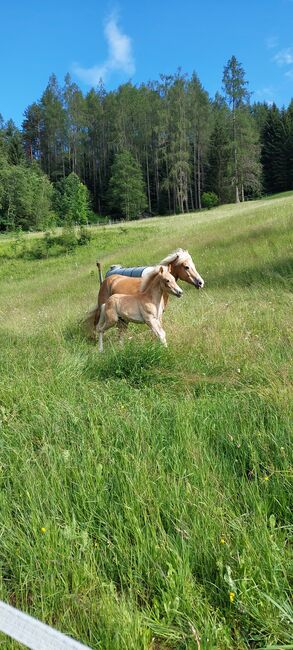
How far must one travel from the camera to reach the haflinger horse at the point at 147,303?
634 cm

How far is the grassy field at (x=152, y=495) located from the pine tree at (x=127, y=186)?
68.4m

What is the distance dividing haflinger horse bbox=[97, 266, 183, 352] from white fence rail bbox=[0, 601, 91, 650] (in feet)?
15.7

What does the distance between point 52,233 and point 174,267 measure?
35.6 metres

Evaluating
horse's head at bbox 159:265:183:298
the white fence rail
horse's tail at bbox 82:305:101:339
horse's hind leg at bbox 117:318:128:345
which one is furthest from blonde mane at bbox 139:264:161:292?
the white fence rail

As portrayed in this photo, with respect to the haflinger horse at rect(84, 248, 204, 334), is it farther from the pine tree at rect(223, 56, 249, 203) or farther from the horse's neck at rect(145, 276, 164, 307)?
the pine tree at rect(223, 56, 249, 203)

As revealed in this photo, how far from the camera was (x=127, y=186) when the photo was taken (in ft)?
232

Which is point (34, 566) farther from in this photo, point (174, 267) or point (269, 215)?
point (269, 215)

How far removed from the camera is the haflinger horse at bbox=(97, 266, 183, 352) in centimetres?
634

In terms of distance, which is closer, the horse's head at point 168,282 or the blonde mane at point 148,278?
the horse's head at point 168,282

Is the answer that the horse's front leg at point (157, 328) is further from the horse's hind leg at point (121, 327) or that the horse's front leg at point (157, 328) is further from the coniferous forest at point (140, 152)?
the coniferous forest at point (140, 152)

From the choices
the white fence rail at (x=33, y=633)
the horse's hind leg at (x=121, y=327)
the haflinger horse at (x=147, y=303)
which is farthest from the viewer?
the horse's hind leg at (x=121, y=327)

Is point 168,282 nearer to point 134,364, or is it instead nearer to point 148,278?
point 148,278

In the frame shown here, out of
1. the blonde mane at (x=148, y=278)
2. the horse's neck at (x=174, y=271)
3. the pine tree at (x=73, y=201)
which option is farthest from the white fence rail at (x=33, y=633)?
the pine tree at (x=73, y=201)

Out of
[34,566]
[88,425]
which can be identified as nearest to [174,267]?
[88,425]
